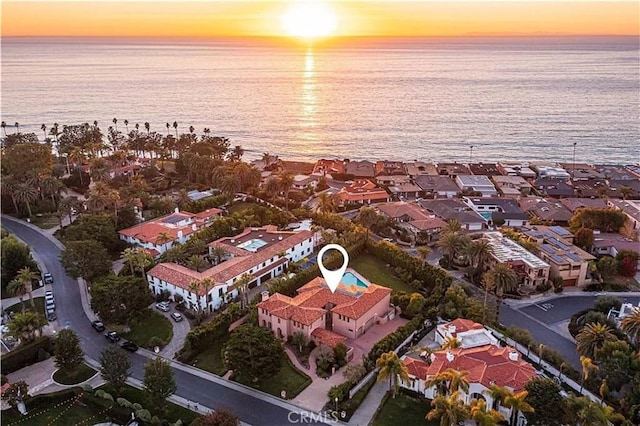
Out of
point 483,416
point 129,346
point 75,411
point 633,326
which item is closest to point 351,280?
point 129,346

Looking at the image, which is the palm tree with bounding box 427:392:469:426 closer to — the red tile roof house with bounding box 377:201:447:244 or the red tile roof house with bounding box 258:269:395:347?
the red tile roof house with bounding box 258:269:395:347

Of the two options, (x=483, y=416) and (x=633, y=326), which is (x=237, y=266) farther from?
(x=633, y=326)

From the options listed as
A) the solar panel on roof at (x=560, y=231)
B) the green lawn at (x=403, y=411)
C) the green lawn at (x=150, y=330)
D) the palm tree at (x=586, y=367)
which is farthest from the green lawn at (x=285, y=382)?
the solar panel on roof at (x=560, y=231)

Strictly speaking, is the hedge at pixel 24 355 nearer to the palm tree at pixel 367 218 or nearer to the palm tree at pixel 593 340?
the palm tree at pixel 367 218

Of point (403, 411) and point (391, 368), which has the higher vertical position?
point (391, 368)

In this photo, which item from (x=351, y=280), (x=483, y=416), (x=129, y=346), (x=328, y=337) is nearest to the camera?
(x=483, y=416)

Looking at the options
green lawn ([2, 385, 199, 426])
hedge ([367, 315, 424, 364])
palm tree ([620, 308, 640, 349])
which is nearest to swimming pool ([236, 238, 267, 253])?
hedge ([367, 315, 424, 364])

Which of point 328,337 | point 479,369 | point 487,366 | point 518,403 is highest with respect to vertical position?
point 518,403
